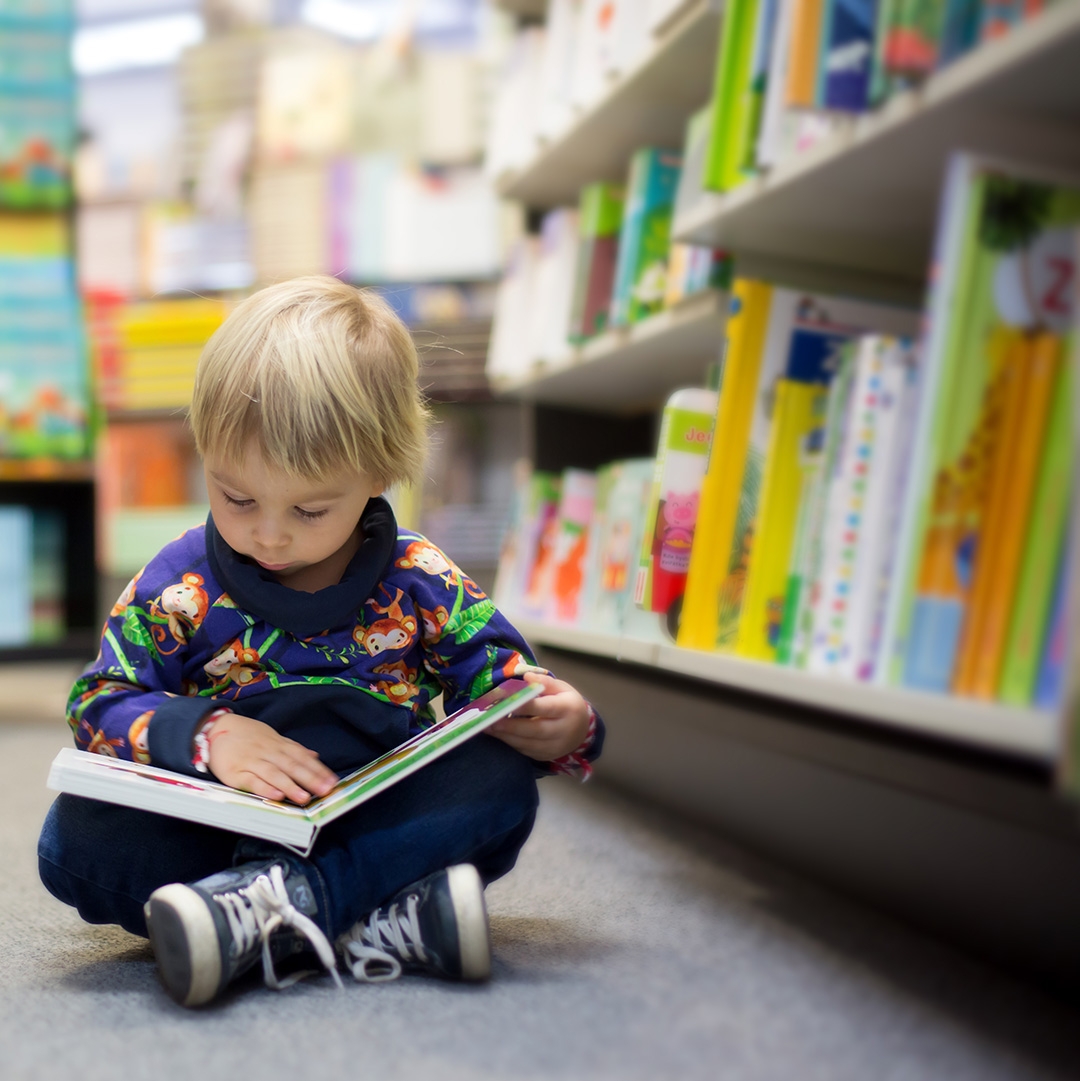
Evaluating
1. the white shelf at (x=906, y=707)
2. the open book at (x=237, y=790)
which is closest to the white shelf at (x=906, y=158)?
the white shelf at (x=906, y=707)

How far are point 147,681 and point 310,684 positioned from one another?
122 millimetres

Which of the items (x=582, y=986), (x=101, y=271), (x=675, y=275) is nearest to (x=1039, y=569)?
(x=582, y=986)

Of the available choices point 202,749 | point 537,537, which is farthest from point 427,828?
point 537,537

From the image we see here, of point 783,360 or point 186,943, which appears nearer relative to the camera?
point 186,943

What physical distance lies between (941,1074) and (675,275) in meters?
0.96

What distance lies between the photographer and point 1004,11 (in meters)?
0.70

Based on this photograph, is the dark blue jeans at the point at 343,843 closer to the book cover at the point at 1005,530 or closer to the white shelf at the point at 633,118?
the book cover at the point at 1005,530

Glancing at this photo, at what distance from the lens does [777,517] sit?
1.00 m

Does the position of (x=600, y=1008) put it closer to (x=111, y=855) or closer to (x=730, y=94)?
A: (x=111, y=855)

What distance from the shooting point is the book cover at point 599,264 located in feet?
5.35

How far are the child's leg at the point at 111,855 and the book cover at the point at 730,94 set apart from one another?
2.49 ft

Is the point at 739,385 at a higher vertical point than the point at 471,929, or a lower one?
higher

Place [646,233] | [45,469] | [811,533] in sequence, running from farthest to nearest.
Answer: [45,469] < [646,233] < [811,533]

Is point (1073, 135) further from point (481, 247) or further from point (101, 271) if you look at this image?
point (101, 271)
